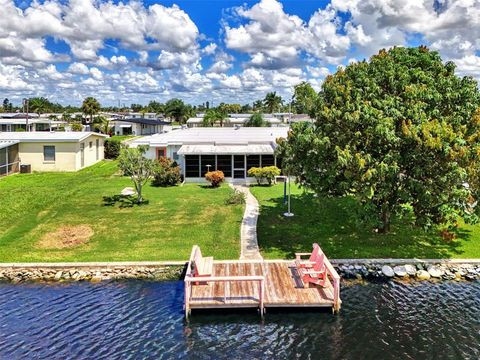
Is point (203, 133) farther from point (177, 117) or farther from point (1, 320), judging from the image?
point (177, 117)

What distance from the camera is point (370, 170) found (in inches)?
648

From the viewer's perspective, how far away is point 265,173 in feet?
105

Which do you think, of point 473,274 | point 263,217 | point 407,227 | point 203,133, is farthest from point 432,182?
point 203,133

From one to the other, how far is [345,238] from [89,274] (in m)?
11.8

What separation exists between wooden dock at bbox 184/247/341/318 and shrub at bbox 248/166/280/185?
52.4 ft

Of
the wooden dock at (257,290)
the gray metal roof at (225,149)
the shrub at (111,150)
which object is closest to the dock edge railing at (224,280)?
the wooden dock at (257,290)

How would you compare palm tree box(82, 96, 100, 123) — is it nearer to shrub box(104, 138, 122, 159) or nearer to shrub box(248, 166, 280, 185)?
shrub box(104, 138, 122, 159)

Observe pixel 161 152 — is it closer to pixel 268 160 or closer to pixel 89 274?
pixel 268 160

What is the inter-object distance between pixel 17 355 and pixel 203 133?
31967 mm

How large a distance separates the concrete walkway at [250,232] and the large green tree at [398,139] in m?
3.84

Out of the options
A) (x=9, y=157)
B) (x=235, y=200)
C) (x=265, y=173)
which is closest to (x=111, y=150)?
(x=9, y=157)

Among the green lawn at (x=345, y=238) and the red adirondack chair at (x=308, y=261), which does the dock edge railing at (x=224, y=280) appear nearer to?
the red adirondack chair at (x=308, y=261)

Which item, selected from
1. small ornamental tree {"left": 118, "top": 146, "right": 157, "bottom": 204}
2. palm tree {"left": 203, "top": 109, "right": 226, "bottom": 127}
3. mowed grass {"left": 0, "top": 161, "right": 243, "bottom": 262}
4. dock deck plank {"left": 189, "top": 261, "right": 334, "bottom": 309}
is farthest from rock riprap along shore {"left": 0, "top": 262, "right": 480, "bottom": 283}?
palm tree {"left": 203, "top": 109, "right": 226, "bottom": 127}

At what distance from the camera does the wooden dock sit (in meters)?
14.0
